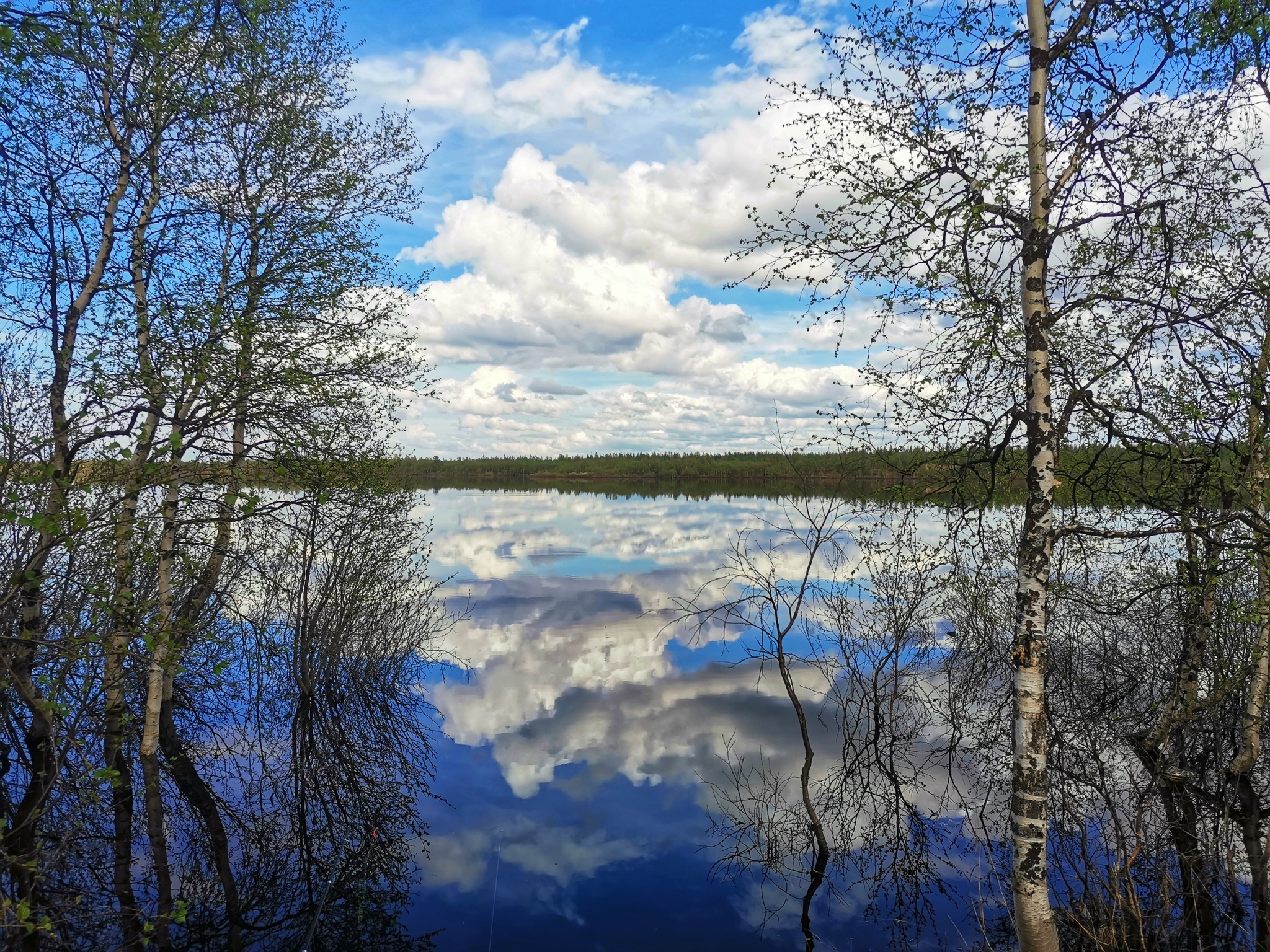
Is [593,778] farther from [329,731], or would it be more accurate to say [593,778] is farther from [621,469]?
[621,469]

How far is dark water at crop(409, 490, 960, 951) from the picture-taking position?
9.00 metres

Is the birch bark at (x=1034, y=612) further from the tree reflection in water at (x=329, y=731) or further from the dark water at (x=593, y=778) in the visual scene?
the tree reflection in water at (x=329, y=731)

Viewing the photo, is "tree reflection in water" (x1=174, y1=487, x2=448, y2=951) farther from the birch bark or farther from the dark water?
the birch bark

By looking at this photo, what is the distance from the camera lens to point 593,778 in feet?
43.4

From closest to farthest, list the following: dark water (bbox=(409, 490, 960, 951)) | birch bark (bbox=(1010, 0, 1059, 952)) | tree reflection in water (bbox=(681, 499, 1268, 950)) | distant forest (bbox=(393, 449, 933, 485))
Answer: birch bark (bbox=(1010, 0, 1059, 952)) < tree reflection in water (bbox=(681, 499, 1268, 950)) < dark water (bbox=(409, 490, 960, 951)) < distant forest (bbox=(393, 449, 933, 485))

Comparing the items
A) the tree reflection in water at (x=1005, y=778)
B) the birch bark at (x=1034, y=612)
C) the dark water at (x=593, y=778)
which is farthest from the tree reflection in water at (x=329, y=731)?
the birch bark at (x=1034, y=612)

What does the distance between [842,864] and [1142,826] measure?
3.71m

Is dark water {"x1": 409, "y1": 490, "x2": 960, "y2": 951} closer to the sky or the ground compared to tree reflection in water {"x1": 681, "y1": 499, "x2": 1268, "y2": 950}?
closer to the ground

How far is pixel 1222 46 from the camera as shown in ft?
21.1

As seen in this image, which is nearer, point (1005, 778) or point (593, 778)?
point (1005, 778)

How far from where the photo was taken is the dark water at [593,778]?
900 cm

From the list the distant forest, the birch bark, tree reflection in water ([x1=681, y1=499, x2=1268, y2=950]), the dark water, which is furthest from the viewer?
the distant forest

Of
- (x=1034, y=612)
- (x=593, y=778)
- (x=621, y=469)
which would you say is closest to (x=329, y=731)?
(x=593, y=778)

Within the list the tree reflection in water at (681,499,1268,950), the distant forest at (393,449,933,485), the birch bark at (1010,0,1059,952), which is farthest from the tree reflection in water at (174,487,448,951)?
the distant forest at (393,449,933,485)
